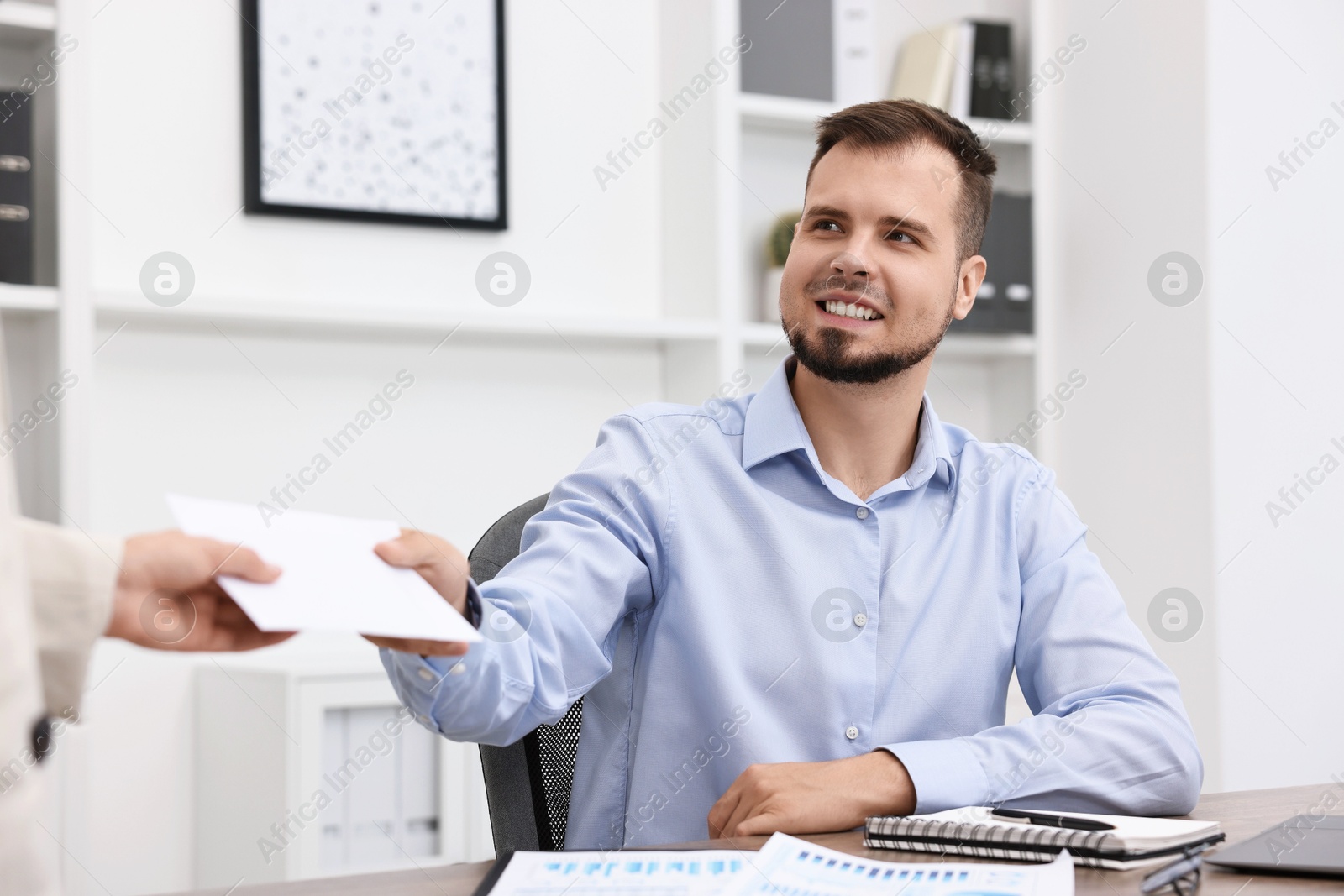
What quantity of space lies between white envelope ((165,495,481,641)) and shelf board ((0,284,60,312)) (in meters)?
1.51

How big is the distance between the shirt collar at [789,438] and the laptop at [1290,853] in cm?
62

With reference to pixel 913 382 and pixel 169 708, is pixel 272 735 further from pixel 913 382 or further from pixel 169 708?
pixel 913 382

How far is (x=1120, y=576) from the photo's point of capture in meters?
2.90

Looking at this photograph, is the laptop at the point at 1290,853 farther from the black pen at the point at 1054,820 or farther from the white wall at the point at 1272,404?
the white wall at the point at 1272,404

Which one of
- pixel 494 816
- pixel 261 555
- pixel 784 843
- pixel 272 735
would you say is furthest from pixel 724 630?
pixel 272 735

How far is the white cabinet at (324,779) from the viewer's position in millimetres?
2150

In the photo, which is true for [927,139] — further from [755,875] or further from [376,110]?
[376,110]

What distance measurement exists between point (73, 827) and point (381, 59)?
5.09ft

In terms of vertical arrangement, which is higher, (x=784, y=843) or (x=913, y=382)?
(x=913, y=382)

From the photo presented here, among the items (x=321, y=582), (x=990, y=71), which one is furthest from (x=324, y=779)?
(x=990, y=71)

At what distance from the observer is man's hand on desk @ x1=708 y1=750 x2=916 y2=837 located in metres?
1.07

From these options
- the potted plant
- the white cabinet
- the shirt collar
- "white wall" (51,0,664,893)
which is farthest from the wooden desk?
the potted plant

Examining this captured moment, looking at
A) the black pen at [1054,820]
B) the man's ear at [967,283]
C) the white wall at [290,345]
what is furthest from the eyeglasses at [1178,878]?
the white wall at [290,345]

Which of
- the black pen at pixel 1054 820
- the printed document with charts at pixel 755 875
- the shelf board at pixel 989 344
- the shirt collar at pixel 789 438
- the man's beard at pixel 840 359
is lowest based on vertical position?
the black pen at pixel 1054 820
